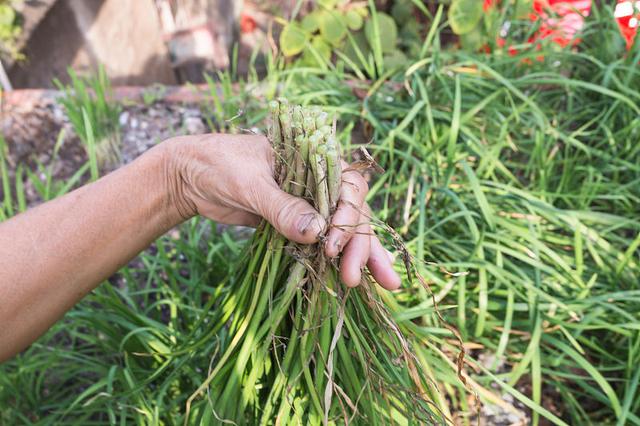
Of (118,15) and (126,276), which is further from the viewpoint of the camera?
(118,15)

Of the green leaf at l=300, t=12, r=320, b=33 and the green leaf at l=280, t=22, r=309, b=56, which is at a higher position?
the green leaf at l=300, t=12, r=320, b=33

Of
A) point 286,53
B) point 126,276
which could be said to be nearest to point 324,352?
point 126,276

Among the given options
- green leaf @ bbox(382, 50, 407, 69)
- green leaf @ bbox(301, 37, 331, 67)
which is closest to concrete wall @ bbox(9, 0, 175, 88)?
green leaf @ bbox(301, 37, 331, 67)

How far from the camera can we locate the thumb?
0.75 meters

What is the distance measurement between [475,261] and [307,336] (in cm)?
58

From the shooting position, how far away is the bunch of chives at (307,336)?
0.78 m

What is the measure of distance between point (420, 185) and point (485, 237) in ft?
0.79

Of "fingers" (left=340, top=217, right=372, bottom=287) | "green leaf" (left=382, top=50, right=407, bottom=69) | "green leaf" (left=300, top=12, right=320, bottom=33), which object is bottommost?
"fingers" (left=340, top=217, right=372, bottom=287)

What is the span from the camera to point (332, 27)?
1.97m

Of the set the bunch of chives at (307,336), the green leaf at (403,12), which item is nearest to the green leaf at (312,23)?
the green leaf at (403,12)

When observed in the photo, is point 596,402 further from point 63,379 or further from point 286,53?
point 286,53

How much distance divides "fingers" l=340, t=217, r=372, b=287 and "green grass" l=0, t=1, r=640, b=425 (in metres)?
0.15

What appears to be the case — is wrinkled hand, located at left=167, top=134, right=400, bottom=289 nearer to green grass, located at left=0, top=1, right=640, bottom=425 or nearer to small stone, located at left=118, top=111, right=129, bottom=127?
green grass, located at left=0, top=1, right=640, bottom=425

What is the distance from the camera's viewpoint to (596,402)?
1.21 metres
